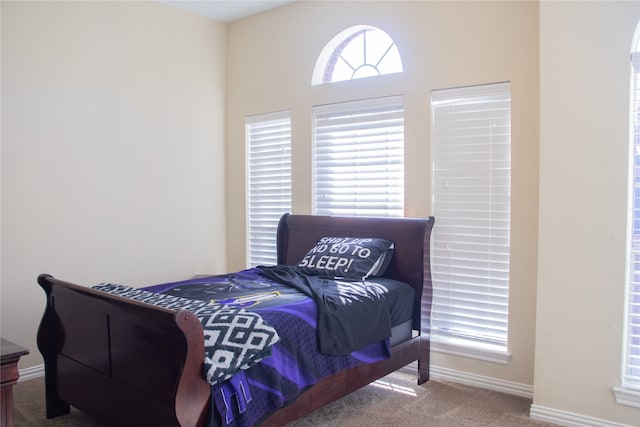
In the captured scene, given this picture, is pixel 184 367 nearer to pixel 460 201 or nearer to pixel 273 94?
pixel 460 201

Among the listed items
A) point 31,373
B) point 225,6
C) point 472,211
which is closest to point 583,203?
point 472,211

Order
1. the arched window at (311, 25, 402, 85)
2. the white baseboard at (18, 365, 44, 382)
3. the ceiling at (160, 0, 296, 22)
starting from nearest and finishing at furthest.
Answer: the white baseboard at (18, 365, 44, 382), the arched window at (311, 25, 402, 85), the ceiling at (160, 0, 296, 22)

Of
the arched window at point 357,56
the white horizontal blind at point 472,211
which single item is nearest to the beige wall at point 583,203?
the white horizontal blind at point 472,211

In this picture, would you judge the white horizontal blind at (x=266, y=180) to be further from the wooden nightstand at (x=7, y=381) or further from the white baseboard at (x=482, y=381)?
the wooden nightstand at (x=7, y=381)

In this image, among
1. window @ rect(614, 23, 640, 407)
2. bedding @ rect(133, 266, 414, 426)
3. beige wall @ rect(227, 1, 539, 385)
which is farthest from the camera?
beige wall @ rect(227, 1, 539, 385)

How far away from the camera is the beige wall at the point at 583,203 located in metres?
2.55

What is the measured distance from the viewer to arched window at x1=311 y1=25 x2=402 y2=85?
3820 mm

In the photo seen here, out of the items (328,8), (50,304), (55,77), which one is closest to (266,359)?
(50,304)

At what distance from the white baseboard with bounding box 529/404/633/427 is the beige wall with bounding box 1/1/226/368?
116 inches

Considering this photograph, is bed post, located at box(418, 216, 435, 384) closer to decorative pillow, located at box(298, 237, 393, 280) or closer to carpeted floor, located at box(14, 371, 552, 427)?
carpeted floor, located at box(14, 371, 552, 427)

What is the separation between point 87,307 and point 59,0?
2.29 meters

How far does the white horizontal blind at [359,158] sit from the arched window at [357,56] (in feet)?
0.95

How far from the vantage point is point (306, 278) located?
122 inches

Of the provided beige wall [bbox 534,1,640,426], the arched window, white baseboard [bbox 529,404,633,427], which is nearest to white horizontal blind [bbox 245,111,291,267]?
the arched window
